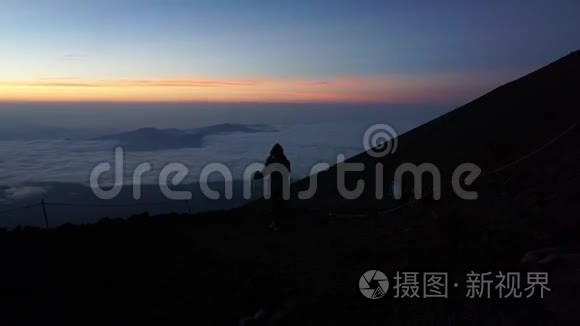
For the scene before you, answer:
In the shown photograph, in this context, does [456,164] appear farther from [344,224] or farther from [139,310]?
[139,310]

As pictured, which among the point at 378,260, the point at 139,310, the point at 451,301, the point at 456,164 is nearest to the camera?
the point at 451,301

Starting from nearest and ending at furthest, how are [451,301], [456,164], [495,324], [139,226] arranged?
1. [495,324]
2. [451,301]
3. [139,226]
4. [456,164]

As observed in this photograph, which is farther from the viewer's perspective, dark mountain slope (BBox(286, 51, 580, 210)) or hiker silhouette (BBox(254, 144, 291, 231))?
dark mountain slope (BBox(286, 51, 580, 210))

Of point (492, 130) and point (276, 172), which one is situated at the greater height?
point (492, 130)

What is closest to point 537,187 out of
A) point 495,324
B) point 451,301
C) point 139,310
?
point 451,301

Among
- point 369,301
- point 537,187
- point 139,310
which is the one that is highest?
point 537,187

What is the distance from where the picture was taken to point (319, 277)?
8.07 meters

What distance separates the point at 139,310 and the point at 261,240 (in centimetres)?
365

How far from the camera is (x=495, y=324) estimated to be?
5.25 metres

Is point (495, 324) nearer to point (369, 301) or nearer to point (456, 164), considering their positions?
point (369, 301)

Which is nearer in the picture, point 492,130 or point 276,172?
point 276,172

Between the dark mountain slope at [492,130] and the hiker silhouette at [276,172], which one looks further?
the dark mountain slope at [492,130]

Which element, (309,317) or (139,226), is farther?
(139,226)

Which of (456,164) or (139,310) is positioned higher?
(456,164)
